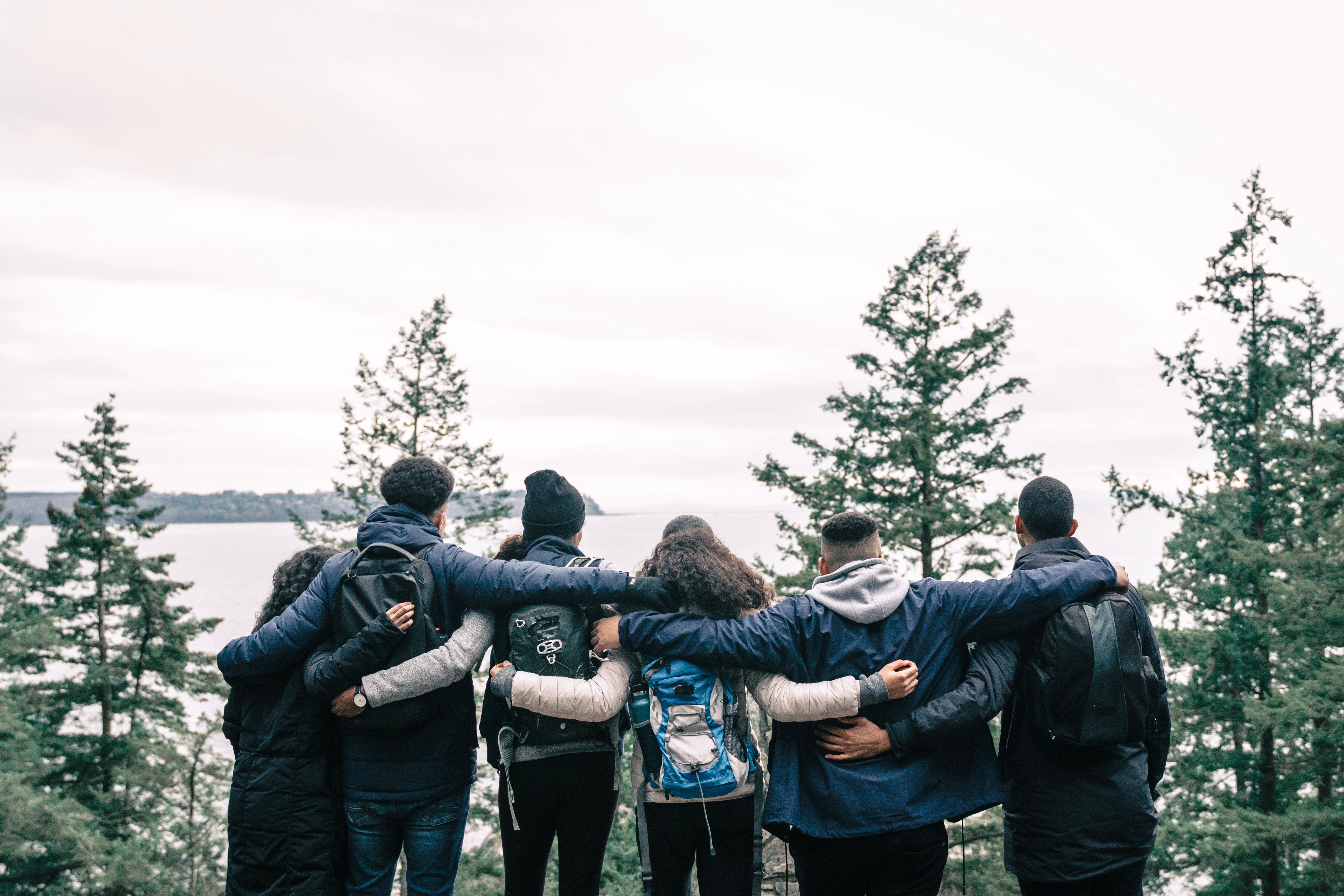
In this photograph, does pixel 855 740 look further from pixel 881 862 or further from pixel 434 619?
pixel 434 619

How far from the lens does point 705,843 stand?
302cm

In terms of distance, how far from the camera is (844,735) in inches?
113

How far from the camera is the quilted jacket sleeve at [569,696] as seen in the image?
9.35 ft

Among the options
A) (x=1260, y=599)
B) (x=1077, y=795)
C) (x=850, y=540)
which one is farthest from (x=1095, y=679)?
(x=1260, y=599)

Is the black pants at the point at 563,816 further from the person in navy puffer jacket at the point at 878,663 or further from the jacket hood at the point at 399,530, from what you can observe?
the jacket hood at the point at 399,530

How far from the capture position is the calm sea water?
2984 cm

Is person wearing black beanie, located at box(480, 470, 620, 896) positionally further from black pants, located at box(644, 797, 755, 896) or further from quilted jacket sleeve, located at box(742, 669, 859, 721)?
quilted jacket sleeve, located at box(742, 669, 859, 721)

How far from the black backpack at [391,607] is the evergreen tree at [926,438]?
12719mm

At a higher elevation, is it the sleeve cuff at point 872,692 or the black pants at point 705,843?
the sleeve cuff at point 872,692

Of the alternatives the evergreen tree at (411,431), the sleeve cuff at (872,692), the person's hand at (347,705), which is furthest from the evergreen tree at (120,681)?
the sleeve cuff at (872,692)

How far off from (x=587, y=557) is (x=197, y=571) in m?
86.2

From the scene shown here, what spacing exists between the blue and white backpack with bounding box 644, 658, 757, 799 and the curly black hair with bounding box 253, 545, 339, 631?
1.52 metres

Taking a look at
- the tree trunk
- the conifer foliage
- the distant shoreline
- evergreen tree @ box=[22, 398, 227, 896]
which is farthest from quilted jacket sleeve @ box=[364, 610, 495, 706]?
the distant shoreline

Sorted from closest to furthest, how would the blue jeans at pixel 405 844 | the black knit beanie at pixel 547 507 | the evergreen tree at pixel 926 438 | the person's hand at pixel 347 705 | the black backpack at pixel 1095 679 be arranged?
the black backpack at pixel 1095 679 → the person's hand at pixel 347 705 → the blue jeans at pixel 405 844 → the black knit beanie at pixel 547 507 → the evergreen tree at pixel 926 438
